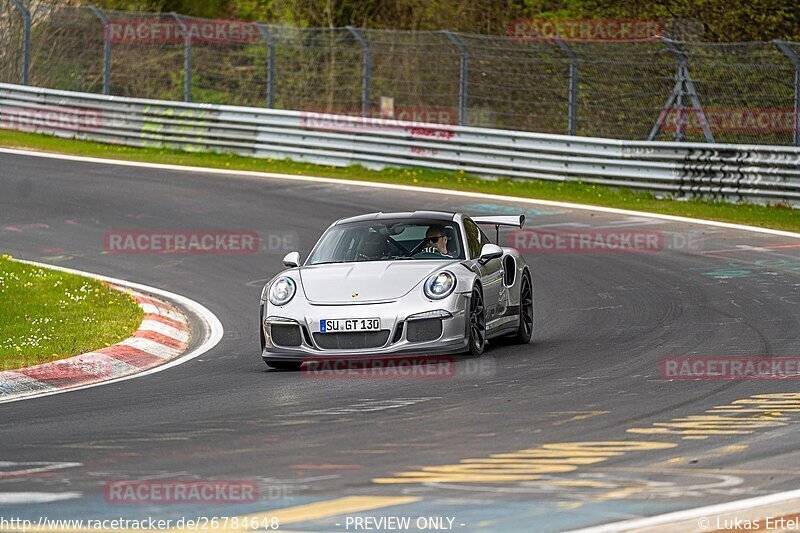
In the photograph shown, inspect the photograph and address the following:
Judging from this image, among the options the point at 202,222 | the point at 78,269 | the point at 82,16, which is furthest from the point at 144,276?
the point at 82,16

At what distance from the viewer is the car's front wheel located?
10.5 metres

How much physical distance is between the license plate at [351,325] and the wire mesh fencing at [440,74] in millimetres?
12978

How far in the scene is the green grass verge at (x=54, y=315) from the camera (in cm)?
1125

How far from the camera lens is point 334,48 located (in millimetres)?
27031

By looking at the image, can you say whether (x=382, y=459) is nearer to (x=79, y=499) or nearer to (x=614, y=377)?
(x=79, y=499)

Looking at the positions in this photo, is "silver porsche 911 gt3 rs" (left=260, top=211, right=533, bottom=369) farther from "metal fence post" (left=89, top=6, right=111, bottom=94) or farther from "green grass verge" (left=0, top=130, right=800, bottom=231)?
"metal fence post" (left=89, top=6, right=111, bottom=94)

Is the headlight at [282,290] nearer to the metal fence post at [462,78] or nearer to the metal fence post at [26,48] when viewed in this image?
the metal fence post at [462,78]

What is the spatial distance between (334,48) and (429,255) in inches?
646

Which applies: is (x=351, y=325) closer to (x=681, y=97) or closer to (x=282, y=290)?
(x=282, y=290)

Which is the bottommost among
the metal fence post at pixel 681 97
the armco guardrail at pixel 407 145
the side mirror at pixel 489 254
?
the side mirror at pixel 489 254

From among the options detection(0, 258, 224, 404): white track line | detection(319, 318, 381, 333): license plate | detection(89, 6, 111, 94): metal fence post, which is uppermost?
detection(89, 6, 111, 94): metal fence post

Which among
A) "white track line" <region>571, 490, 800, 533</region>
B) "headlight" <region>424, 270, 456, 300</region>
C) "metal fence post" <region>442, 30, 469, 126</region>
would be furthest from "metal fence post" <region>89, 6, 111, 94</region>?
"white track line" <region>571, 490, 800, 533</region>

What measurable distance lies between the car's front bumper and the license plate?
3cm

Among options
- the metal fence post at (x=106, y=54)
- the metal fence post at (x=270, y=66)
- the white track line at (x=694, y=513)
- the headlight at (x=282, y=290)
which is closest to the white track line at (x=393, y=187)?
the metal fence post at (x=270, y=66)
